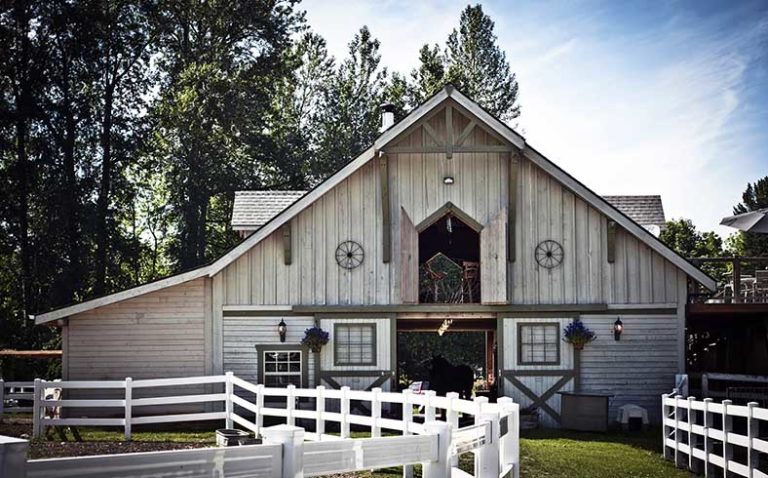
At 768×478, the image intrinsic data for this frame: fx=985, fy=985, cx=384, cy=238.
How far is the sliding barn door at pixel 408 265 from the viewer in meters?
19.6

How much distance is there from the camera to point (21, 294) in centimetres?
3253

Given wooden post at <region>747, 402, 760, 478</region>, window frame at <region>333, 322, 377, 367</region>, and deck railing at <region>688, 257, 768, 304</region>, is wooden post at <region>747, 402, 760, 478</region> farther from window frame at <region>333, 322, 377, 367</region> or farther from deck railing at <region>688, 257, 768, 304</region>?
window frame at <region>333, 322, 377, 367</region>

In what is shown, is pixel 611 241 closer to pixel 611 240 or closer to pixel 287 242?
pixel 611 240

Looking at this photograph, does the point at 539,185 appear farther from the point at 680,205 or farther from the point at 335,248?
the point at 680,205

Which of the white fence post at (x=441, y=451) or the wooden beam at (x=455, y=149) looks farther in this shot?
the wooden beam at (x=455, y=149)

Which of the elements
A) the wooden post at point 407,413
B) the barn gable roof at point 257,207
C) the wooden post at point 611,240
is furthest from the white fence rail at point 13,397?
the wooden post at point 611,240

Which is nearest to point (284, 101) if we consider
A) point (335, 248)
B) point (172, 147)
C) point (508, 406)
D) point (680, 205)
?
point (172, 147)

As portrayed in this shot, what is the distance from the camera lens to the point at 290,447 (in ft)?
16.5

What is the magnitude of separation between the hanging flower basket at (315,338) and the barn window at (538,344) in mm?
3960

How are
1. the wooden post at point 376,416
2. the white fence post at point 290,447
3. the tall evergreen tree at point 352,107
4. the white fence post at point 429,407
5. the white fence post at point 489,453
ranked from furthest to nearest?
the tall evergreen tree at point 352,107
the wooden post at point 376,416
the white fence post at point 429,407
the white fence post at point 489,453
the white fence post at point 290,447

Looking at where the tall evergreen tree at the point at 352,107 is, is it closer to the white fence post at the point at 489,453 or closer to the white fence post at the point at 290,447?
the white fence post at the point at 489,453

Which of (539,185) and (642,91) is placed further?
(642,91)

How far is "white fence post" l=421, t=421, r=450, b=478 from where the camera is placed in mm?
A: 6434

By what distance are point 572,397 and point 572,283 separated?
106 inches
